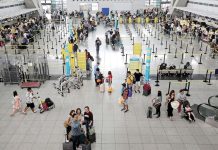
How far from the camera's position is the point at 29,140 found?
31.4 feet

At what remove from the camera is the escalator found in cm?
1073

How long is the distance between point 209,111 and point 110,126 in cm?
484

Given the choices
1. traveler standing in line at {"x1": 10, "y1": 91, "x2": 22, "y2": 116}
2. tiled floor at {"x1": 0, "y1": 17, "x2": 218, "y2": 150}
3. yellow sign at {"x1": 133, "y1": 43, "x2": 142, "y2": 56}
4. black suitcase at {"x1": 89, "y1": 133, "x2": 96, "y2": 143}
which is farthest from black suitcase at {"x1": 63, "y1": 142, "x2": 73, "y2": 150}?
yellow sign at {"x1": 133, "y1": 43, "x2": 142, "y2": 56}

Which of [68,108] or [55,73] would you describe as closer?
[68,108]

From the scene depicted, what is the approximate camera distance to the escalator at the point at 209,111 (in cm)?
1073

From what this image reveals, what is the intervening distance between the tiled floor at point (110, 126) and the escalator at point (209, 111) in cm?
29

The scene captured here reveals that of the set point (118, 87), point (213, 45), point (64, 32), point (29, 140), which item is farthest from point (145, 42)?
point (29, 140)

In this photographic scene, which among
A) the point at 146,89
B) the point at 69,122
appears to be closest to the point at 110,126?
the point at 69,122

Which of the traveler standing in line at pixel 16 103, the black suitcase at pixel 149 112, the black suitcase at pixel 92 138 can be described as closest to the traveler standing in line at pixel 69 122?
the black suitcase at pixel 92 138

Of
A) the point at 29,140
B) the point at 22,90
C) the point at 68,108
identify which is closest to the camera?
the point at 29,140

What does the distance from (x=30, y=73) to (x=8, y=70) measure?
4.45 ft

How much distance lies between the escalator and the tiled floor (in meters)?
0.29

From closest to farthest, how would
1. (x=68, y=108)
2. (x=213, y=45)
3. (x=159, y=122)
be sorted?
(x=159, y=122)
(x=68, y=108)
(x=213, y=45)

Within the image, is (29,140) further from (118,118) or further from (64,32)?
(64,32)
